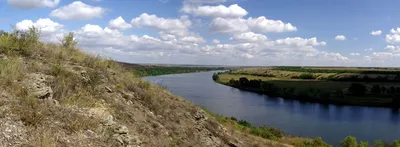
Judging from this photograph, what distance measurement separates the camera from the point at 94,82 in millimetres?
7820

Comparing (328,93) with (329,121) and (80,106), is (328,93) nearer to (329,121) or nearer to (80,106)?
(329,121)

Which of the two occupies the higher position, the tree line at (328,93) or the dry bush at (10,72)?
the dry bush at (10,72)

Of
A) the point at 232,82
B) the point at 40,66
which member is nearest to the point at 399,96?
the point at 232,82

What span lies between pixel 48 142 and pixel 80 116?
1.27 m

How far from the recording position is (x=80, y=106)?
618 cm

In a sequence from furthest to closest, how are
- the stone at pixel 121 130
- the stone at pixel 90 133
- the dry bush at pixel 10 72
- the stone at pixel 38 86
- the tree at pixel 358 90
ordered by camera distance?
the tree at pixel 358 90 < the stone at pixel 121 130 < the stone at pixel 38 86 < the dry bush at pixel 10 72 < the stone at pixel 90 133

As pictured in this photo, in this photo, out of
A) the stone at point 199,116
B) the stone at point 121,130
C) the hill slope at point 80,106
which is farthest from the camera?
the stone at point 199,116

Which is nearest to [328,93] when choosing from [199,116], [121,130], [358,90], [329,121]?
[358,90]

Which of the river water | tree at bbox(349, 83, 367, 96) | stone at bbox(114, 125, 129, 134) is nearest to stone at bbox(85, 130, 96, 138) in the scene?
stone at bbox(114, 125, 129, 134)

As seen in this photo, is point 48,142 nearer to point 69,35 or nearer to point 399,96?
point 69,35

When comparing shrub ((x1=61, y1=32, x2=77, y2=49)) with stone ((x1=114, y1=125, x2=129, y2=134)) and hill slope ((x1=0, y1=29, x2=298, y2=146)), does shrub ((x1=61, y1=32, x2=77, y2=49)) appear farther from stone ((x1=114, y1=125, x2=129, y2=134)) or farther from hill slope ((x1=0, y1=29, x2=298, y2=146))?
stone ((x1=114, y1=125, x2=129, y2=134))

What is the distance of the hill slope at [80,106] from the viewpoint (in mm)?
4780

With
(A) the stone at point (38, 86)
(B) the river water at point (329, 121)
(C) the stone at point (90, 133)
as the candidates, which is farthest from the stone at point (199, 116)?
(B) the river water at point (329, 121)

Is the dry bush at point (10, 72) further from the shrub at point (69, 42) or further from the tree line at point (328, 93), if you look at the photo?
the tree line at point (328, 93)
